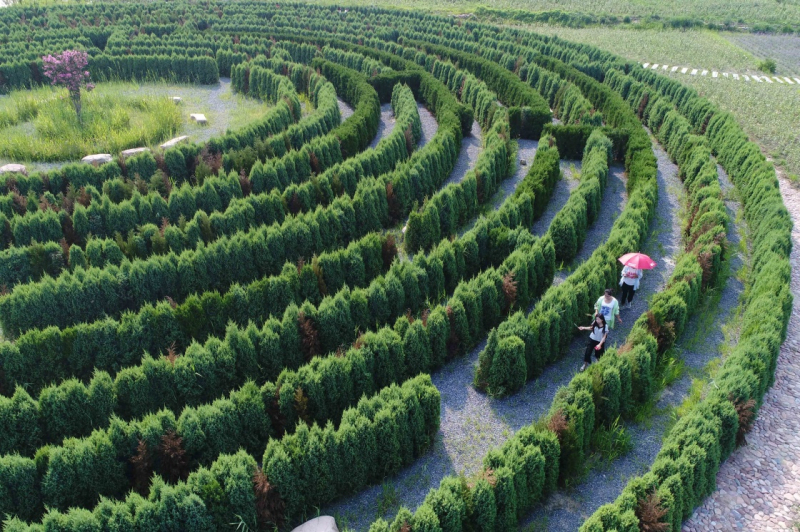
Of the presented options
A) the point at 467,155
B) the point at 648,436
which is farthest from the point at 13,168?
the point at 648,436

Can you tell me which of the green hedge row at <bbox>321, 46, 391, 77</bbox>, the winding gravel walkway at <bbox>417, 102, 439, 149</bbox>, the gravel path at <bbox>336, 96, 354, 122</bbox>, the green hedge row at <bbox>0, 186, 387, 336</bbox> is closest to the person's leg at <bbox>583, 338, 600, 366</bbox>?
the green hedge row at <bbox>0, 186, 387, 336</bbox>

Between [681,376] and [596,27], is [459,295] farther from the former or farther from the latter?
[596,27]

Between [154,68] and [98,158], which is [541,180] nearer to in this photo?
[98,158]

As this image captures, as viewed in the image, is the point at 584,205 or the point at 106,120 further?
the point at 106,120

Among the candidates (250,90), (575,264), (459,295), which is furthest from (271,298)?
(250,90)

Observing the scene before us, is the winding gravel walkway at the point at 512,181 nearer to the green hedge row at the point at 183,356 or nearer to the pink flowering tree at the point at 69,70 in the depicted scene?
the green hedge row at the point at 183,356

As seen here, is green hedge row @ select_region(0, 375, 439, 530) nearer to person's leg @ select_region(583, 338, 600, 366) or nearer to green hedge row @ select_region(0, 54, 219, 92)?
person's leg @ select_region(583, 338, 600, 366)
